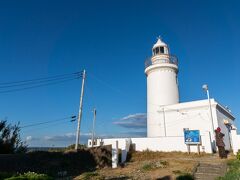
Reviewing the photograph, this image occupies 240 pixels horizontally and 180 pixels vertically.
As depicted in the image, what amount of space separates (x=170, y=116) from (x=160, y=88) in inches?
144

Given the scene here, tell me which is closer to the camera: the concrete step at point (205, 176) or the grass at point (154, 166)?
the concrete step at point (205, 176)

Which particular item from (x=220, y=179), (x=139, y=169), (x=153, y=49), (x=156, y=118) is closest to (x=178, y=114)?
(x=156, y=118)

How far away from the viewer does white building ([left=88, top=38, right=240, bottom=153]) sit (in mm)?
22547

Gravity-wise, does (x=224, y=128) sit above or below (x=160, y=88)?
below

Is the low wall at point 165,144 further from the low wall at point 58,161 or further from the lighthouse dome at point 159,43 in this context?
the lighthouse dome at point 159,43

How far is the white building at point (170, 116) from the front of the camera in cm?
2255

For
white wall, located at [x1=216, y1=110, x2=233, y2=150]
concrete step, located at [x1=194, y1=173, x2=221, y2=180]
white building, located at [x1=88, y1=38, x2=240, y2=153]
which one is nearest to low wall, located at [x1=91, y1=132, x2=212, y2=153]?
white building, located at [x1=88, y1=38, x2=240, y2=153]

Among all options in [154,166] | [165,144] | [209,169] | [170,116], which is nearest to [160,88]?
[170,116]

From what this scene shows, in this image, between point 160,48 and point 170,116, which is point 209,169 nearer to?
point 170,116

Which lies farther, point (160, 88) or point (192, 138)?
point (160, 88)

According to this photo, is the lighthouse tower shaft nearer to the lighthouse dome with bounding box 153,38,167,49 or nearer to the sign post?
the lighthouse dome with bounding box 153,38,167,49

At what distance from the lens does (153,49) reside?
3150 centimetres

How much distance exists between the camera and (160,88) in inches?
1118

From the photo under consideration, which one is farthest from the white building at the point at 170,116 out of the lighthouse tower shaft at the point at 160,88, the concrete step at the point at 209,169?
the concrete step at the point at 209,169
